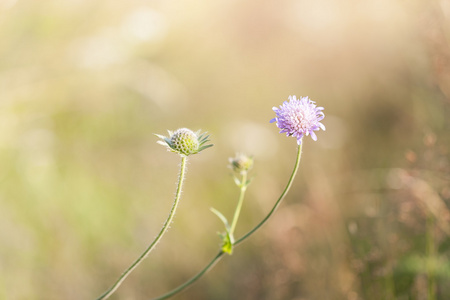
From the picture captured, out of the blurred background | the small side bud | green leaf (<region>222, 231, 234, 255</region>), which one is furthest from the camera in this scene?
the blurred background

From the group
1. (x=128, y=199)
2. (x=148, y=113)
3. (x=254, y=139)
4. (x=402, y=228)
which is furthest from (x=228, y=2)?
(x=402, y=228)

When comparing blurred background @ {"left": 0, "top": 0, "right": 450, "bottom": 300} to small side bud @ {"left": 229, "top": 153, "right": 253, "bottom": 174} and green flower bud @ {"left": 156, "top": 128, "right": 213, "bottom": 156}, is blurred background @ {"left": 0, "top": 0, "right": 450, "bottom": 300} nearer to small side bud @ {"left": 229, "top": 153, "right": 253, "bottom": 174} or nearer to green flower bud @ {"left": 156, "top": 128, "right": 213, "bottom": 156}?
small side bud @ {"left": 229, "top": 153, "right": 253, "bottom": 174}

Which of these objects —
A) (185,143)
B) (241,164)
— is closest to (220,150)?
(241,164)

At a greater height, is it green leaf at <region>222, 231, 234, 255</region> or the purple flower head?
the purple flower head

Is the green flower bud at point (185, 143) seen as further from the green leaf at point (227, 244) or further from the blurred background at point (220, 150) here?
the blurred background at point (220, 150)

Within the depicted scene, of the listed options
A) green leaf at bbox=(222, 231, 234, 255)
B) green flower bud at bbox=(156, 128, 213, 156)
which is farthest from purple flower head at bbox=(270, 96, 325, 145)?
green leaf at bbox=(222, 231, 234, 255)

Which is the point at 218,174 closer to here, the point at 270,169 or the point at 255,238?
the point at 270,169

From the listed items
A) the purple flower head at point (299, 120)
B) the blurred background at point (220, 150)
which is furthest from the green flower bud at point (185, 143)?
the blurred background at point (220, 150)

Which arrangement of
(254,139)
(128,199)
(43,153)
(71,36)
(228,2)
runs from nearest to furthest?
(43,153) → (128,199) → (254,139) → (71,36) → (228,2)

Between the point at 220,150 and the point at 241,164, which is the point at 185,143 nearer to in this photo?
the point at 241,164
